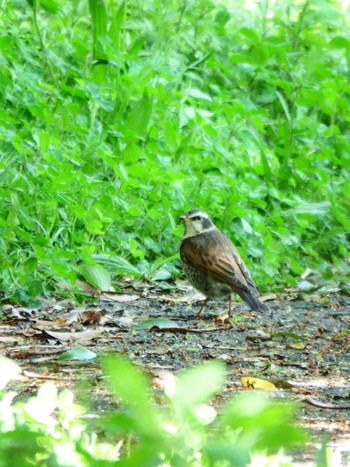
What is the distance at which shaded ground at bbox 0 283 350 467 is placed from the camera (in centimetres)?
466

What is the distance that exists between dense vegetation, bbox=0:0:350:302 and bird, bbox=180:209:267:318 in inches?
14.7

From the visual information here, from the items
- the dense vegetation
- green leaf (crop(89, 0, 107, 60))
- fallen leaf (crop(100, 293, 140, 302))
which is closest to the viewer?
fallen leaf (crop(100, 293, 140, 302))

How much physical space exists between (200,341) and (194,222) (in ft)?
5.42

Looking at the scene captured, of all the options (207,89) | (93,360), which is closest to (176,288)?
(93,360)

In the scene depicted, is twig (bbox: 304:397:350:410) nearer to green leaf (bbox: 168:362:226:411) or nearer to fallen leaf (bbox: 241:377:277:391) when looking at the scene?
fallen leaf (bbox: 241:377:277:391)

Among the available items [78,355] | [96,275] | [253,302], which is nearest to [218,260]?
[253,302]

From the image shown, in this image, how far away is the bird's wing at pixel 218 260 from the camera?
7.15m

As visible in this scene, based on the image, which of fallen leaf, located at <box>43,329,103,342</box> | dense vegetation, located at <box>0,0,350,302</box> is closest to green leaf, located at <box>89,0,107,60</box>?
dense vegetation, located at <box>0,0,350,302</box>

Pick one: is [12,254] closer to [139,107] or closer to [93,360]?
[93,360]

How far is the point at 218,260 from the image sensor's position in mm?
7324

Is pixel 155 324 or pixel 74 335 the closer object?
pixel 74 335

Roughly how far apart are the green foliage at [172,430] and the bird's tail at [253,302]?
4.67 meters

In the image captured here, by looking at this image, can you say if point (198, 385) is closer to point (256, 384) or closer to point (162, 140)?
point (256, 384)

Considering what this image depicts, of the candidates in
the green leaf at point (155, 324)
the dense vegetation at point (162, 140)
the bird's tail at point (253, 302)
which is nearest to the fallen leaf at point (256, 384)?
the green leaf at point (155, 324)
